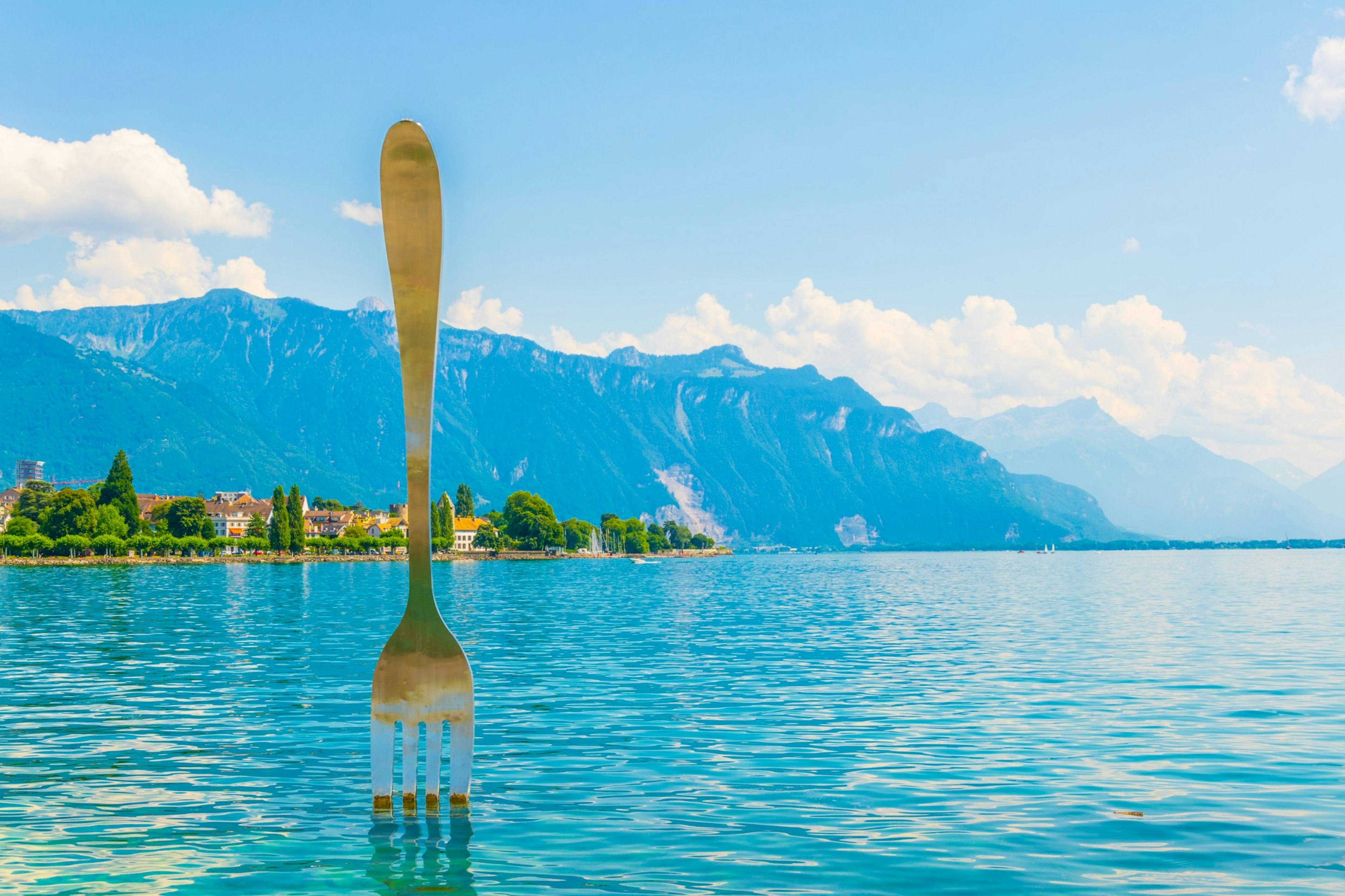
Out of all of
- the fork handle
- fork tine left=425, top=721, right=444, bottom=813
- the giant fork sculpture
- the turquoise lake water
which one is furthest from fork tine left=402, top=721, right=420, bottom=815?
the fork handle

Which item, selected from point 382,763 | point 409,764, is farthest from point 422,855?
point 382,763

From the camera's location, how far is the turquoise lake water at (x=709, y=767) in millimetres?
12828

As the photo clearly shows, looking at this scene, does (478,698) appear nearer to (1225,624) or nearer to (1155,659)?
(1155,659)

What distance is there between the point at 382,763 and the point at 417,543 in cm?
321

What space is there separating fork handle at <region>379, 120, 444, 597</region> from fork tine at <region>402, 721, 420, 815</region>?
2133mm

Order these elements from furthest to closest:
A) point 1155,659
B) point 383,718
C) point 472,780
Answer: point 1155,659
point 472,780
point 383,718

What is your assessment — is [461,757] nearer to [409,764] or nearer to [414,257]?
[409,764]

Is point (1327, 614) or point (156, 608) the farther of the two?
point (156, 608)

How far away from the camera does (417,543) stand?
38.6 feet

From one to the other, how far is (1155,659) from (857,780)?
1035 inches

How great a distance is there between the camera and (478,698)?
29391mm

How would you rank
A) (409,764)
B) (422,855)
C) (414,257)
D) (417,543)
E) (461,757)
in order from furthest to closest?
(409,764), (422,855), (461,757), (417,543), (414,257)

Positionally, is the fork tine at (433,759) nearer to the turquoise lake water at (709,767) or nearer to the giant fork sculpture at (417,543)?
the giant fork sculpture at (417,543)

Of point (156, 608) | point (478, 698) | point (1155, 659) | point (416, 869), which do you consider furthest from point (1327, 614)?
point (156, 608)
